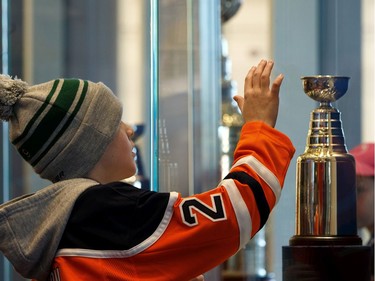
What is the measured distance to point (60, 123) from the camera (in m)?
1.76

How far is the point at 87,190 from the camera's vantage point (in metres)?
1.71

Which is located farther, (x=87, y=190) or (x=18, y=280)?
(x=18, y=280)

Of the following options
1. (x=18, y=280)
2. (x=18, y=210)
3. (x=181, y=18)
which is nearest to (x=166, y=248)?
(x=18, y=210)

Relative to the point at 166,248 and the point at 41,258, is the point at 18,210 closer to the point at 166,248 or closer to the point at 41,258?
the point at 41,258

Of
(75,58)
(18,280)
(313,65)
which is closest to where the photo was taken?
(313,65)

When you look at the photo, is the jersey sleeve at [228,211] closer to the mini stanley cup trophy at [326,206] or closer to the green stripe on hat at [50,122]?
the mini stanley cup trophy at [326,206]

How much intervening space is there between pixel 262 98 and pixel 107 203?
0.25 metres

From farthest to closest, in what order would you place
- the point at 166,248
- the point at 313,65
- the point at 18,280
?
1. the point at 18,280
2. the point at 313,65
3. the point at 166,248

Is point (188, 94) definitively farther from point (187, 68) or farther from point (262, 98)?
point (262, 98)

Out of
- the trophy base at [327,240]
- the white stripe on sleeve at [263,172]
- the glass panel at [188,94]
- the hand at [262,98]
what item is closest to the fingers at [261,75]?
the hand at [262,98]

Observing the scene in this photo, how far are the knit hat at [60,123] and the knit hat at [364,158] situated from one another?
354 mm

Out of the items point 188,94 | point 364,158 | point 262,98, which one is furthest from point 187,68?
point 262,98

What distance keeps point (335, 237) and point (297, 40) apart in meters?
0.37

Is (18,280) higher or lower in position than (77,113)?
lower
